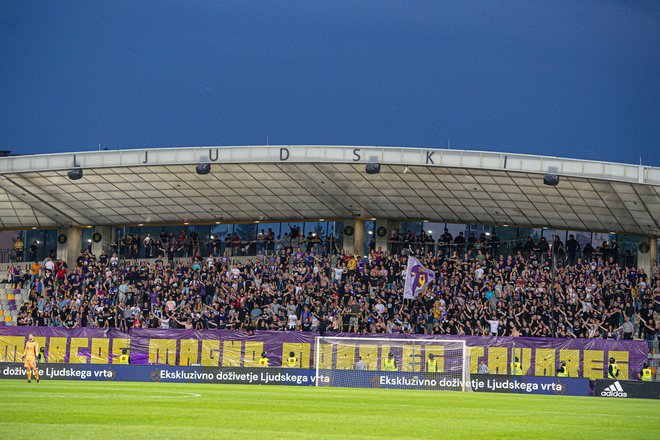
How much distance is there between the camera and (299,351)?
42.6 meters

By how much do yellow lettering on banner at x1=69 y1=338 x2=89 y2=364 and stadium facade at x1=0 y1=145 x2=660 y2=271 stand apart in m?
8.38

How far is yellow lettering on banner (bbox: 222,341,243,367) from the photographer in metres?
42.8

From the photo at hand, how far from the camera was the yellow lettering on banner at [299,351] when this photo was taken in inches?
1668

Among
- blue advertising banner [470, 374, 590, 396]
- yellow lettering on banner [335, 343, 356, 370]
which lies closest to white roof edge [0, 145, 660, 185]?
yellow lettering on banner [335, 343, 356, 370]

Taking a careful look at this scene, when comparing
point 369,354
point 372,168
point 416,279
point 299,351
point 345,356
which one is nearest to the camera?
point 345,356

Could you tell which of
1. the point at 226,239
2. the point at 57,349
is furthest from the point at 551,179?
the point at 57,349

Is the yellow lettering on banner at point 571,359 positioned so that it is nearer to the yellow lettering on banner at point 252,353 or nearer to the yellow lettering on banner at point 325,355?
the yellow lettering on banner at point 325,355

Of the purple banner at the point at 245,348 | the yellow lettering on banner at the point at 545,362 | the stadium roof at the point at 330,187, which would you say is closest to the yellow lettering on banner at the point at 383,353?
the purple banner at the point at 245,348

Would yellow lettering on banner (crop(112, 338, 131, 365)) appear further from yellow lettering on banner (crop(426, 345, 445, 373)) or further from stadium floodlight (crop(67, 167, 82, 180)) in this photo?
yellow lettering on banner (crop(426, 345, 445, 373))

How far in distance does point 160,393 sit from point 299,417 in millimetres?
9303

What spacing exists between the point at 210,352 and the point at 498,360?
1321 centimetres

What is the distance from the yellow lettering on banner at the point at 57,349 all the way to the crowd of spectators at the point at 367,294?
7.30 feet

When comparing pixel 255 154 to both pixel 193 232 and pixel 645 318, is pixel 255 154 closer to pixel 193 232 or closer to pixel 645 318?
pixel 193 232

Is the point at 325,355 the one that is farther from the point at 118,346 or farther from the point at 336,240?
the point at 336,240
